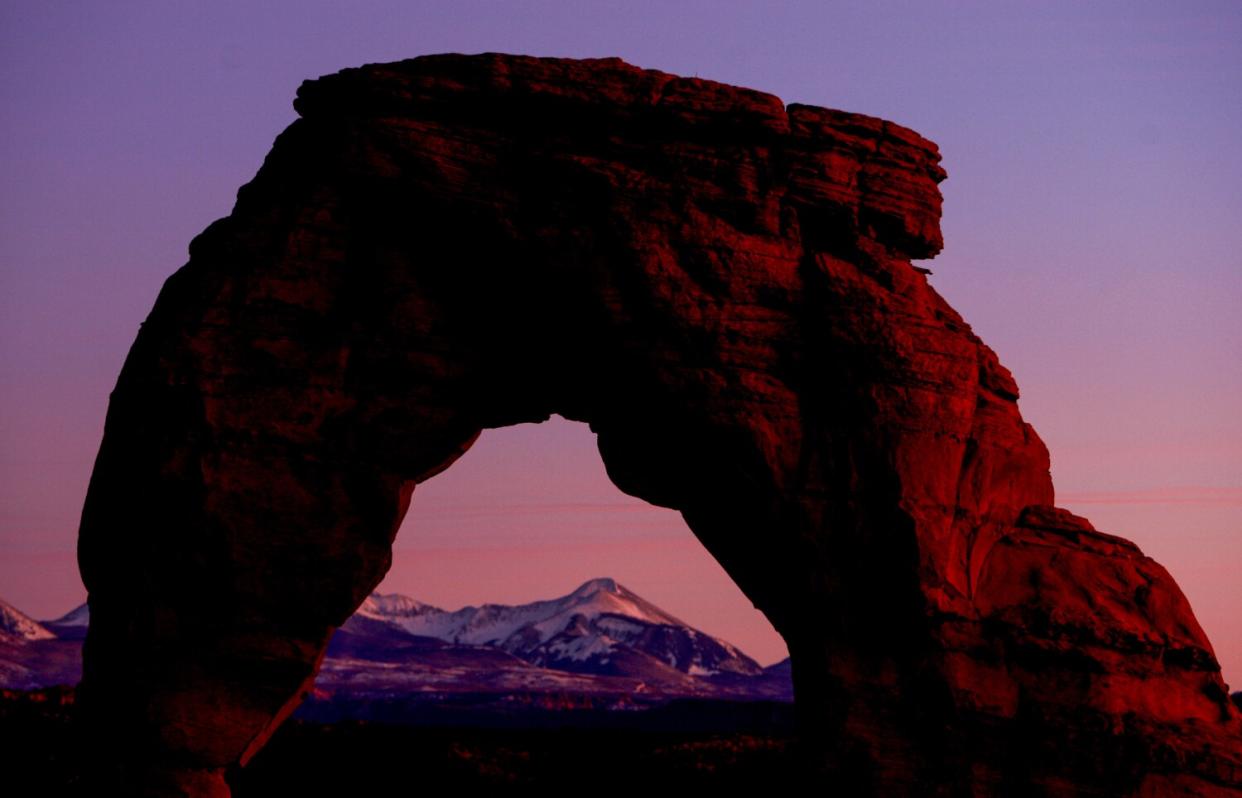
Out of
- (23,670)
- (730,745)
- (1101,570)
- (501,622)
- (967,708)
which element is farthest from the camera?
(501,622)

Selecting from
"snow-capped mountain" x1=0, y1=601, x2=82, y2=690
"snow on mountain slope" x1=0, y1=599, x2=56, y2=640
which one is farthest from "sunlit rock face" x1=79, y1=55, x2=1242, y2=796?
"snow on mountain slope" x1=0, y1=599, x2=56, y2=640

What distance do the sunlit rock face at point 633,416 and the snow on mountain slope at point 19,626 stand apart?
68285 millimetres

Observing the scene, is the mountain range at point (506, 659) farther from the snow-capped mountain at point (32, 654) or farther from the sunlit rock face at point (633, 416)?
the sunlit rock face at point (633, 416)

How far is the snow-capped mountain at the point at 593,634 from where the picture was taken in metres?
98.8

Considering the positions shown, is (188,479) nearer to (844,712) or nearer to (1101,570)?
(844,712)

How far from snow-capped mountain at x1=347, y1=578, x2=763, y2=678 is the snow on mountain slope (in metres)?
23.8

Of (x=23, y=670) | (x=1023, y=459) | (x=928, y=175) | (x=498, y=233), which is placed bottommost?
(x=23, y=670)

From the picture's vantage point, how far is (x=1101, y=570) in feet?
81.1

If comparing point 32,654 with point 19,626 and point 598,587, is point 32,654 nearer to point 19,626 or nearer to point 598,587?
point 19,626

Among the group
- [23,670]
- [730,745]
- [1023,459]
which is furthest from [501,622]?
[1023,459]

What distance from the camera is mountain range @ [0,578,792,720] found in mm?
82000

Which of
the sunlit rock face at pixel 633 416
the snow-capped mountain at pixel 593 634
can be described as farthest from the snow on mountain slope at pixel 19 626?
the sunlit rock face at pixel 633 416

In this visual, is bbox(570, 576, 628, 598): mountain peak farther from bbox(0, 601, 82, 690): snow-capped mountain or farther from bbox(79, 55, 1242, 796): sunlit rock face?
bbox(79, 55, 1242, 796): sunlit rock face

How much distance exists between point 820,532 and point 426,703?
54240 mm
